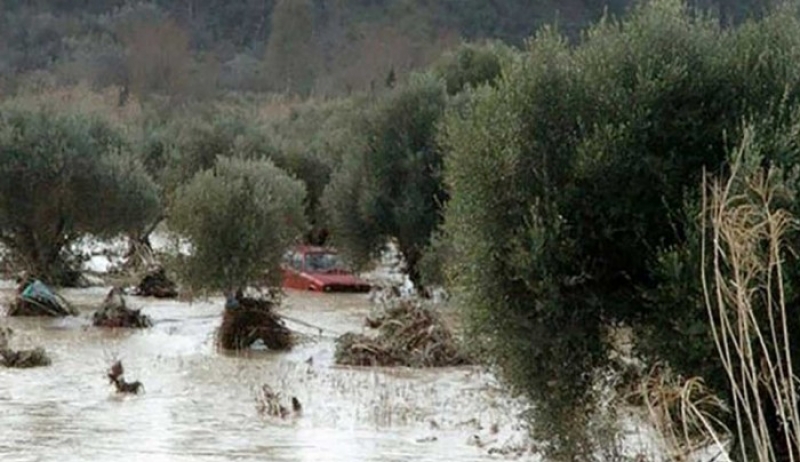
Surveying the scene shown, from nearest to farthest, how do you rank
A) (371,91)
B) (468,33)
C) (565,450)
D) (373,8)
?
(565,450), (371,91), (468,33), (373,8)

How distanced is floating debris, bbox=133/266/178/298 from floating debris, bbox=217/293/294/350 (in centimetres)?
968

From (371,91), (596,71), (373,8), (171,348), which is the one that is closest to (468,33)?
(373,8)

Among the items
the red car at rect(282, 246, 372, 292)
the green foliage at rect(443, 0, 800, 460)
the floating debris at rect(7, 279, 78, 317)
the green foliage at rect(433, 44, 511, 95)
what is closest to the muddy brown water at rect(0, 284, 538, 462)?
the floating debris at rect(7, 279, 78, 317)

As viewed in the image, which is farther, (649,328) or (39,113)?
(39,113)

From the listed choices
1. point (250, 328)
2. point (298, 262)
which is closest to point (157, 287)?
point (298, 262)

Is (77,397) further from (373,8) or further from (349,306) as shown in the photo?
Result: (373,8)

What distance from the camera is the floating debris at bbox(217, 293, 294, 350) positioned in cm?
2878

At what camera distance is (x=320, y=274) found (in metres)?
42.0

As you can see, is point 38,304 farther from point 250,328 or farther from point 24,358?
point 24,358

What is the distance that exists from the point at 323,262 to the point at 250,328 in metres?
14.5

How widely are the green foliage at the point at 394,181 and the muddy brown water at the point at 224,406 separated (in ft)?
33.1

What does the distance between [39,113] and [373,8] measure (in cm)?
11851

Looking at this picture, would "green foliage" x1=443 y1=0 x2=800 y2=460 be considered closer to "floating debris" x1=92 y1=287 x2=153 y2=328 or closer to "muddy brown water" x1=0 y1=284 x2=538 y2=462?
"muddy brown water" x1=0 y1=284 x2=538 y2=462

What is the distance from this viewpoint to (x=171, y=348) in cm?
2852
